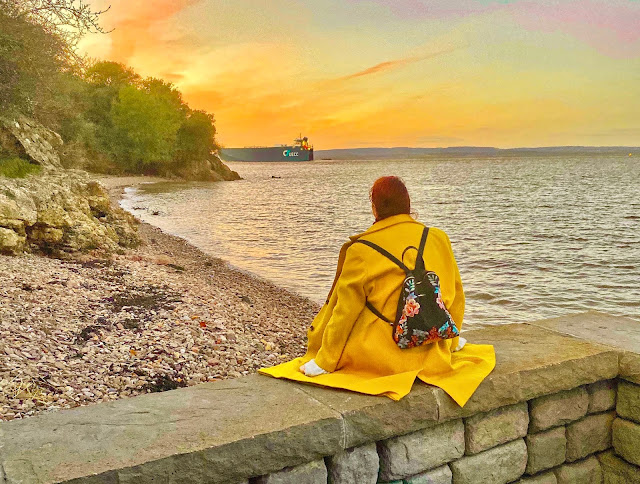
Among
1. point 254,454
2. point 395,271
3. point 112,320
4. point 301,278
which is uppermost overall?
point 395,271

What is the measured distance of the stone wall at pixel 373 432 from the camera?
218 centimetres

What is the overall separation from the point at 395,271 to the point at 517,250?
1625 centimetres

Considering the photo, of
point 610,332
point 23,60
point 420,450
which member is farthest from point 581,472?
point 23,60

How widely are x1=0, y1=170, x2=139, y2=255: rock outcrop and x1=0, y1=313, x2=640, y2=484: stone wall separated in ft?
23.7

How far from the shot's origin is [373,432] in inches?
101

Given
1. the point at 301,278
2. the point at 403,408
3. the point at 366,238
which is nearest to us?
the point at 403,408

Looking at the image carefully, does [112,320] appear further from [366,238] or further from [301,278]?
[301,278]

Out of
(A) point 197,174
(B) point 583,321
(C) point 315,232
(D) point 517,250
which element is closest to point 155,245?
(C) point 315,232

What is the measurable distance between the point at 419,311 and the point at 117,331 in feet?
13.5

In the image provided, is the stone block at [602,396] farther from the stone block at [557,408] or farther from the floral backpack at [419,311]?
the floral backpack at [419,311]

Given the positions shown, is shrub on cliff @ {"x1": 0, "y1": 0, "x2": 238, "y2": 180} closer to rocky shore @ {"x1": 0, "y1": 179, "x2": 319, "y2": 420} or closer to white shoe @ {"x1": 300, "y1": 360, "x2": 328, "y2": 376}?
rocky shore @ {"x1": 0, "y1": 179, "x2": 319, "y2": 420}

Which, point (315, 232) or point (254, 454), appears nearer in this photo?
point (254, 454)

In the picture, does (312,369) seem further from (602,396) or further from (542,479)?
(602,396)

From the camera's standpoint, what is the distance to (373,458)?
8.63 feet
